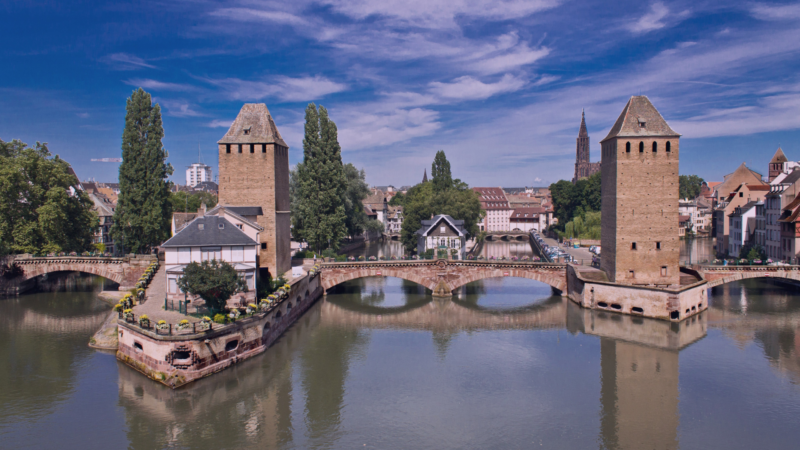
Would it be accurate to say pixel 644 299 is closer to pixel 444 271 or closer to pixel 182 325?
pixel 444 271

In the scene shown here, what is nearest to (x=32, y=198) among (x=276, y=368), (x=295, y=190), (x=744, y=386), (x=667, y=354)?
Answer: (x=295, y=190)

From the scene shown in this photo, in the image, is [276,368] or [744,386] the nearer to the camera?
[744,386]

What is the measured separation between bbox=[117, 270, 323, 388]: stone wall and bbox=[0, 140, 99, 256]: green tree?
80.9ft

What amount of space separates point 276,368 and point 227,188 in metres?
16.4

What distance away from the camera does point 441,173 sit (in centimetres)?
8519

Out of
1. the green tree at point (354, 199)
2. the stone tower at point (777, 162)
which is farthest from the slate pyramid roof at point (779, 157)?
the green tree at point (354, 199)

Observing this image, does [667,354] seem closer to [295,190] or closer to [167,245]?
[167,245]

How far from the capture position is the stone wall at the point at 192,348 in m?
22.7

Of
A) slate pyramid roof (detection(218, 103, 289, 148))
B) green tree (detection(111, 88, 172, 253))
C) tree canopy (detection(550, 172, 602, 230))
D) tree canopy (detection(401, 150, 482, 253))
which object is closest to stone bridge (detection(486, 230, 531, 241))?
tree canopy (detection(550, 172, 602, 230))

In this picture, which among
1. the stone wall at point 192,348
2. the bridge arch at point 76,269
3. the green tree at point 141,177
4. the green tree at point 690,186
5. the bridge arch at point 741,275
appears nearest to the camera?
the stone wall at point 192,348

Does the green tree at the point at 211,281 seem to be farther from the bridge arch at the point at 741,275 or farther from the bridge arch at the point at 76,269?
the bridge arch at the point at 741,275

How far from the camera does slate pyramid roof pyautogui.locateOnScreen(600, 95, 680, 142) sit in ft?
117

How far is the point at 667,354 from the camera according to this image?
27.9 meters

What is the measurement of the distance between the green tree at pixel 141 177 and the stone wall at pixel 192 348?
21.0 metres
